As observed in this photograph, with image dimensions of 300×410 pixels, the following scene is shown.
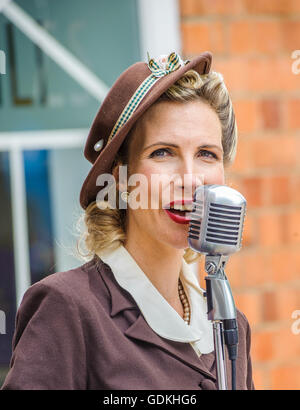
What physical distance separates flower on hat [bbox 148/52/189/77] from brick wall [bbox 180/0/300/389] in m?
1.27

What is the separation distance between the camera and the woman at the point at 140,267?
4.63ft

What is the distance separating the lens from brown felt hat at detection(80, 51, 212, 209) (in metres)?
1.55

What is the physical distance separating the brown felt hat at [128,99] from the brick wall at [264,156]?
127 cm

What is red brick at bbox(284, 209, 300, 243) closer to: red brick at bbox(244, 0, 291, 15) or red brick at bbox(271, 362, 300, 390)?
red brick at bbox(271, 362, 300, 390)

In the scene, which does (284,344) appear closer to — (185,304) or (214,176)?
(185,304)

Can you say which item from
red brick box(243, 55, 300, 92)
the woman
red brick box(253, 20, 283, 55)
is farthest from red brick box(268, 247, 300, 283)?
the woman

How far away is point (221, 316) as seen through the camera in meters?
1.33

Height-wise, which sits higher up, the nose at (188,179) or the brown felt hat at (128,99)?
the brown felt hat at (128,99)

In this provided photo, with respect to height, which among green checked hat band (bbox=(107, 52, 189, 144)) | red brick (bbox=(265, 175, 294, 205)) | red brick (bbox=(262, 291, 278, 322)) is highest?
green checked hat band (bbox=(107, 52, 189, 144))

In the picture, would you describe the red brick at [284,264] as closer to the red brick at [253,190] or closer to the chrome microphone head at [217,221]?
the red brick at [253,190]

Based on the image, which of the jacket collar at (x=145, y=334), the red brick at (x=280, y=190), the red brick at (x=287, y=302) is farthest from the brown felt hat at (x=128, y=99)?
the red brick at (x=287, y=302)

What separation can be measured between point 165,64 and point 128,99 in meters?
0.12

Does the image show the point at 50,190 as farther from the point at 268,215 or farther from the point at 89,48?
the point at 268,215

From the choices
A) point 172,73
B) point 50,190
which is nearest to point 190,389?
point 172,73
